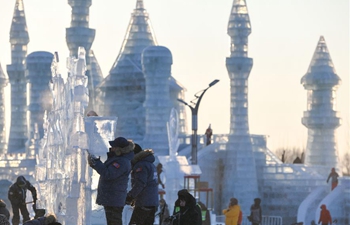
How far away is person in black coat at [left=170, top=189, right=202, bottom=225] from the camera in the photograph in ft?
83.6

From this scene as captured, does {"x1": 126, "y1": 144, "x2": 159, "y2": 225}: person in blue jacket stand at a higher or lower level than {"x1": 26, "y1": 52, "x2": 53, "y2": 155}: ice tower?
lower

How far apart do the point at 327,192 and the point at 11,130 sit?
20.5 meters

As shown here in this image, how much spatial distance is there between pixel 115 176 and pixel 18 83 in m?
68.5

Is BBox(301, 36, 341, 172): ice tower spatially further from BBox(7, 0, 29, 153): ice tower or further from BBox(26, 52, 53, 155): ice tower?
BBox(7, 0, 29, 153): ice tower

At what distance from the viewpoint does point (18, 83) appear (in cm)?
9250

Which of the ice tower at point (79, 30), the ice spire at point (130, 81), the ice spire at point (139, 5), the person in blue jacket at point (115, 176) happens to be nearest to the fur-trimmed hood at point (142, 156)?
the person in blue jacket at point (115, 176)

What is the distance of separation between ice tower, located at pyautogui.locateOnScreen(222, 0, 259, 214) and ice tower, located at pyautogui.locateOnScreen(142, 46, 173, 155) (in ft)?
10.3

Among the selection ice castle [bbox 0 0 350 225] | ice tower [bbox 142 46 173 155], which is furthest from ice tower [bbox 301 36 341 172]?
ice tower [bbox 142 46 173 155]

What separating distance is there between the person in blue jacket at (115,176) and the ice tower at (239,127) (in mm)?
56778

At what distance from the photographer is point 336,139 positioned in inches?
3561

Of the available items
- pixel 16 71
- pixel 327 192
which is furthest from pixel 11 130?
pixel 327 192

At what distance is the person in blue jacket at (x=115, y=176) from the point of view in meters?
24.3

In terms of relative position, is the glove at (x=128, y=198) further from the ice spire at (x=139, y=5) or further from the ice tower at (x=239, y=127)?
the ice spire at (x=139, y=5)

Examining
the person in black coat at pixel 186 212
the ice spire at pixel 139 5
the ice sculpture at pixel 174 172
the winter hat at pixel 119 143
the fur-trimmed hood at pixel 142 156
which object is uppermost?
the ice spire at pixel 139 5
